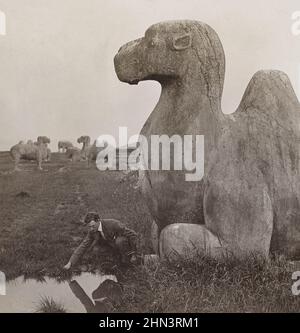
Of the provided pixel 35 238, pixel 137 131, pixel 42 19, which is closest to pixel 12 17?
pixel 42 19

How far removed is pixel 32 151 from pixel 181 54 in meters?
1.21

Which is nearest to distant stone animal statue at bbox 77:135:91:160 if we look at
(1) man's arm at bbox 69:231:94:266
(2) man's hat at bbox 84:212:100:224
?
(2) man's hat at bbox 84:212:100:224

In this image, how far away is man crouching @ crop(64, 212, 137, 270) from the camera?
11.4ft

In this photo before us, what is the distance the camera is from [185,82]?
3102mm

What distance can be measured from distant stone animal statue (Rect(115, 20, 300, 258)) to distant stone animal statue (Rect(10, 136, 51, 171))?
2.81ft

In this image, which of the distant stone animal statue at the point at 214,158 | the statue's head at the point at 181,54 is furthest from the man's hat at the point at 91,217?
the statue's head at the point at 181,54

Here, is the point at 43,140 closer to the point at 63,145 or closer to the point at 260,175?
the point at 63,145

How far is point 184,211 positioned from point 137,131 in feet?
2.82

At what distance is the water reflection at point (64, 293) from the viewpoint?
131 inches

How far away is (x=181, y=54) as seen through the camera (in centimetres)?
308

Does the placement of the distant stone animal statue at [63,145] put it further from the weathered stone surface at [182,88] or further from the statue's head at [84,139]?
the weathered stone surface at [182,88]

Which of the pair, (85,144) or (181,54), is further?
(85,144)

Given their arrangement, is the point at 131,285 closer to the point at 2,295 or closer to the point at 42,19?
the point at 2,295

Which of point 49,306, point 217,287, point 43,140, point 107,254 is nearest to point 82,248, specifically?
point 107,254
